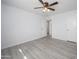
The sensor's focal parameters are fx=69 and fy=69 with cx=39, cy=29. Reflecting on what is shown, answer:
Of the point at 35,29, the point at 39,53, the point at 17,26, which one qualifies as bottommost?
the point at 39,53

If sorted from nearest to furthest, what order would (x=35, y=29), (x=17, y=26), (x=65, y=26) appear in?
(x=17, y=26)
(x=65, y=26)
(x=35, y=29)

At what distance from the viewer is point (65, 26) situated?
6219 millimetres

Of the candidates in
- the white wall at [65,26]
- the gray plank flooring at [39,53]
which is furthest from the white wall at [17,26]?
the white wall at [65,26]

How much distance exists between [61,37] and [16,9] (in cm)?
463

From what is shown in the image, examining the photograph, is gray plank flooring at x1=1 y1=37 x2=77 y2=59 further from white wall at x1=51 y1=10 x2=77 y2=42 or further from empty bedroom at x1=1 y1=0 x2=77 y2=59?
white wall at x1=51 y1=10 x2=77 y2=42

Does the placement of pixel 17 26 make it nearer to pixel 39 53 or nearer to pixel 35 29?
pixel 35 29

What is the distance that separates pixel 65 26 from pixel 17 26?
4.13 m

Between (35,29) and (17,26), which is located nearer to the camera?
(17,26)

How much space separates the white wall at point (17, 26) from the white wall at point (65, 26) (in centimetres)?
196

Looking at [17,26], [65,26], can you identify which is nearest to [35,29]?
[17,26]

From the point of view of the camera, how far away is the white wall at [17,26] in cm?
411

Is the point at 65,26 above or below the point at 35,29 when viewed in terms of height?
above

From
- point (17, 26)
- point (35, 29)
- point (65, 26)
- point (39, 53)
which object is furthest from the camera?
point (35, 29)

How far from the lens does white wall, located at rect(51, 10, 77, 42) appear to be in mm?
5515
